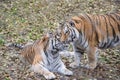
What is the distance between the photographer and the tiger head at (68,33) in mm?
5863

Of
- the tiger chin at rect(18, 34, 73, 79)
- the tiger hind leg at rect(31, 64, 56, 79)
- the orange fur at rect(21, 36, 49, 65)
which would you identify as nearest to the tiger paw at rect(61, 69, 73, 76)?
the tiger chin at rect(18, 34, 73, 79)

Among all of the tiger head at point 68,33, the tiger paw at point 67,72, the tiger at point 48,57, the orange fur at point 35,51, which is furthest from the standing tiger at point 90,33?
the tiger paw at point 67,72

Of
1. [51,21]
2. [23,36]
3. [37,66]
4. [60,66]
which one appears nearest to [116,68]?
[60,66]

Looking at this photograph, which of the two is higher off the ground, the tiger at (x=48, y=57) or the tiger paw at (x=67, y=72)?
the tiger at (x=48, y=57)

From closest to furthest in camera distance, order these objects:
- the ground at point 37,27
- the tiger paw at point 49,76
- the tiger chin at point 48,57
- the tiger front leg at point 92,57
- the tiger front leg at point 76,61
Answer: the tiger paw at point 49,76 → the tiger chin at point 48,57 → the ground at point 37,27 → the tiger front leg at point 92,57 → the tiger front leg at point 76,61

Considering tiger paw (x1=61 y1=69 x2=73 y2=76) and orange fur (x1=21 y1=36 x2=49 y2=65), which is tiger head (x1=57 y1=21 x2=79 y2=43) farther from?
tiger paw (x1=61 y1=69 x2=73 y2=76)

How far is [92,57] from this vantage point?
6309mm

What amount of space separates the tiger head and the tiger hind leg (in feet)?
1.78

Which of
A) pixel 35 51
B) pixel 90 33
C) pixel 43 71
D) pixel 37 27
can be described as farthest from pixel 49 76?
pixel 37 27

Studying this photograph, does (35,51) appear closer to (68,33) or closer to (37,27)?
(68,33)

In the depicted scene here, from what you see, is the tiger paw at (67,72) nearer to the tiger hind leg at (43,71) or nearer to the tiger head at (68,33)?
the tiger hind leg at (43,71)

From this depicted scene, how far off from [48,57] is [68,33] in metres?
0.52

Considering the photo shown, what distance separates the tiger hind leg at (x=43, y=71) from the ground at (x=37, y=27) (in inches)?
3.1

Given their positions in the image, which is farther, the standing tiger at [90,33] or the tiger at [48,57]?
the standing tiger at [90,33]
